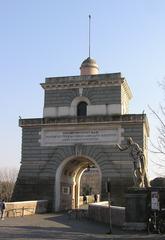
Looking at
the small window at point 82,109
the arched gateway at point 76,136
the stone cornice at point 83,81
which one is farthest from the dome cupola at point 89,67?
the small window at point 82,109

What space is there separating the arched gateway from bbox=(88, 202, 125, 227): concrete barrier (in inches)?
299

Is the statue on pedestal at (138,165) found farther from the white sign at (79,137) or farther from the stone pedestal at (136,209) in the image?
the white sign at (79,137)

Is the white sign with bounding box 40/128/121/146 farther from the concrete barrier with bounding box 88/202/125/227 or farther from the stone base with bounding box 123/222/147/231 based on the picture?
the stone base with bounding box 123/222/147/231

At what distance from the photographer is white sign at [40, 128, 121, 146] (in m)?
40.4

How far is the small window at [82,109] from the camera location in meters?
42.8

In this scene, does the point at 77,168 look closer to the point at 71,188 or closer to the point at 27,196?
the point at 71,188

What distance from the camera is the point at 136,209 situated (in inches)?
904

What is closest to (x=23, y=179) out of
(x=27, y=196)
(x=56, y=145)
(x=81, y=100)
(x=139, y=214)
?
(x=27, y=196)

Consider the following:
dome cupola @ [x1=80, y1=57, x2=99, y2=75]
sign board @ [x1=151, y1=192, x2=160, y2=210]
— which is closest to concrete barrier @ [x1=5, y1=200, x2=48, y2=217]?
dome cupola @ [x1=80, y1=57, x2=99, y2=75]

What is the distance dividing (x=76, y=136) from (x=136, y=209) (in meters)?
19.0

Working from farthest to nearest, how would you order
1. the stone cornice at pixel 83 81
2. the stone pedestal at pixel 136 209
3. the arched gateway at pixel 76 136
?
the stone cornice at pixel 83 81, the arched gateway at pixel 76 136, the stone pedestal at pixel 136 209

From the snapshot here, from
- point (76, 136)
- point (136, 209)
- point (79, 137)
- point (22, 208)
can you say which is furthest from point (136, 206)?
point (76, 136)

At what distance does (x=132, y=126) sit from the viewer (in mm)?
40188

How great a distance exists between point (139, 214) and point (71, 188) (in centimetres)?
2321
